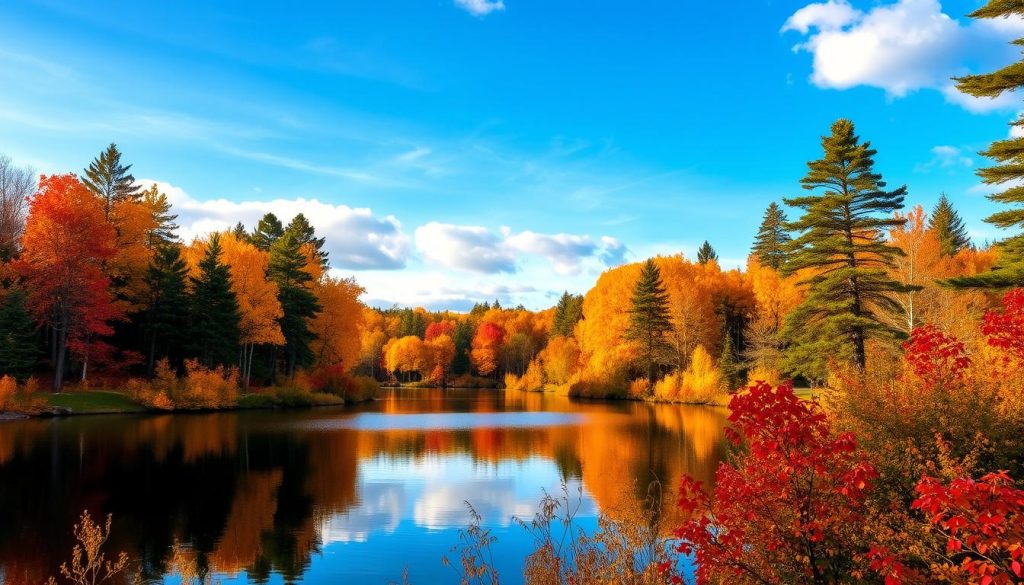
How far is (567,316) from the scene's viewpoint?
98.8 metres

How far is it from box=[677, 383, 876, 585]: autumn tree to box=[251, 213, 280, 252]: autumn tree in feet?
228

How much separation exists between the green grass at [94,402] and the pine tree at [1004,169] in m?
44.8

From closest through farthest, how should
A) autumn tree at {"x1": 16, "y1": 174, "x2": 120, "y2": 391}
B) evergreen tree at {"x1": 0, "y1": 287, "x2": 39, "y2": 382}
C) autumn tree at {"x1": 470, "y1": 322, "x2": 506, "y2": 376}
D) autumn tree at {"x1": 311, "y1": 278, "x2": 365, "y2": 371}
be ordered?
evergreen tree at {"x1": 0, "y1": 287, "x2": 39, "y2": 382}, autumn tree at {"x1": 16, "y1": 174, "x2": 120, "y2": 391}, autumn tree at {"x1": 311, "y1": 278, "x2": 365, "y2": 371}, autumn tree at {"x1": 470, "y1": 322, "x2": 506, "y2": 376}

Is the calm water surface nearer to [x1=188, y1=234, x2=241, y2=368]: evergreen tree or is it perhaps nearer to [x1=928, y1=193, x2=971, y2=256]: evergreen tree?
[x1=188, y1=234, x2=241, y2=368]: evergreen tree

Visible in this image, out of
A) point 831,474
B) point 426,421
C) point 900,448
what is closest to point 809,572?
point 831,474

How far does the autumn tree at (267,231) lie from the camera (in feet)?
229

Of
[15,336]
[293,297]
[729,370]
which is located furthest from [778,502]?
[293,297]

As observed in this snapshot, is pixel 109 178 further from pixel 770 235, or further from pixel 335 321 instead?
pixel 770 235

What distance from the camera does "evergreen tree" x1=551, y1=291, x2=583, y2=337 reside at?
97125 mm

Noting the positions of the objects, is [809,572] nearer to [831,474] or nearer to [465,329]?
[831,474]

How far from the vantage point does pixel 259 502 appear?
1723 cm

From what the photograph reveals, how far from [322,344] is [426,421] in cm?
2337

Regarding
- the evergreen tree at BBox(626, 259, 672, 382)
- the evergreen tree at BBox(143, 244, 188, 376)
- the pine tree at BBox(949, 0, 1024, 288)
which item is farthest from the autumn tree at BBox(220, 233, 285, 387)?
the pine tree at BBox(949, 0, 1024, 288)

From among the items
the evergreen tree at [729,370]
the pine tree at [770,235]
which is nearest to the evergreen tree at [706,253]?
the pine tree at [770,235]
